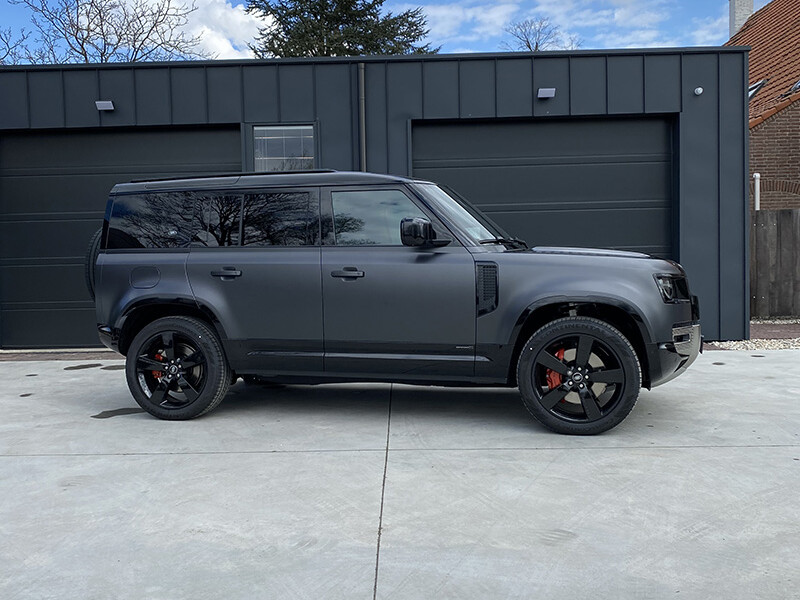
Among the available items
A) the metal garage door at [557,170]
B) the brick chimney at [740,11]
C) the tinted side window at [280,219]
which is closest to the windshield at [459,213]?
the tinted side window at [280,219]

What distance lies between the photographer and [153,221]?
6137mm

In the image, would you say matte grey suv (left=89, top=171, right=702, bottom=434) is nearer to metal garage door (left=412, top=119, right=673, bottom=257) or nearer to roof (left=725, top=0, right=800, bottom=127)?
metal garage door (left=412, top=119, right=673, bottom=257)

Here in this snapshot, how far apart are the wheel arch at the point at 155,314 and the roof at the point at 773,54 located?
48.2 feet

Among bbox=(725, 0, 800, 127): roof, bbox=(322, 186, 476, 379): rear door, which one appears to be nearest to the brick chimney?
bbox=(725, 0, 800, 127): roof

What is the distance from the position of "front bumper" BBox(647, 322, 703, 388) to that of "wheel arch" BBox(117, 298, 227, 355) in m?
3.15

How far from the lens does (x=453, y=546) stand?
11.2 ft

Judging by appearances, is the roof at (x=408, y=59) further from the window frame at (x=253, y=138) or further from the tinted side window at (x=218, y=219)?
the tinted side window at (x=218, y=219)

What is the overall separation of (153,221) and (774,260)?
10.2m

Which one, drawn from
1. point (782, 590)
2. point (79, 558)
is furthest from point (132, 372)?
point (782, 590)

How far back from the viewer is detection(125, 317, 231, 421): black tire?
233 inches

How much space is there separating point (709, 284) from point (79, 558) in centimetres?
908

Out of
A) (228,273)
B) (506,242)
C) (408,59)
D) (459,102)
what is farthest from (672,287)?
(408,59)

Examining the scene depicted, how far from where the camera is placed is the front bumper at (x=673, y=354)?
522cm

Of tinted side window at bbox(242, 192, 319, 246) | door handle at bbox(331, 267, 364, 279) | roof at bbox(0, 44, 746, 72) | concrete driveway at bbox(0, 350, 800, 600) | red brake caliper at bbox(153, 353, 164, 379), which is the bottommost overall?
concrete driveway at bbox(0, 350, 800, 600)
